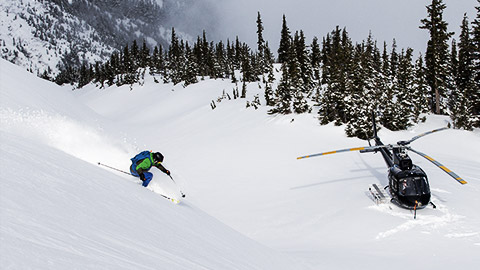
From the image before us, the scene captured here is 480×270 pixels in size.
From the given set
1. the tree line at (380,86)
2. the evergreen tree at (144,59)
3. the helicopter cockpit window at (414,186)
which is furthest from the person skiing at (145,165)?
the evergreen tree at (144,59)

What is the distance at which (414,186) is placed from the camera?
33.2ft

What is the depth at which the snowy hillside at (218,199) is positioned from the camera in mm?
3122

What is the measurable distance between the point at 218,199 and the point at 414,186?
8.50m

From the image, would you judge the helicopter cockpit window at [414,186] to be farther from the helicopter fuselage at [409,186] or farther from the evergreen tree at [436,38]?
the evergreen tree at [436,38]

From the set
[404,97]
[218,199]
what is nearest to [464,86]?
[404,97]

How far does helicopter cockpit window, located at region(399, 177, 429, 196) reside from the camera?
397 inches

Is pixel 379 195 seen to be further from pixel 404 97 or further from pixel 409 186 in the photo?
pixel 404 97

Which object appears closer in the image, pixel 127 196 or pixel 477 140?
pixel 127 196

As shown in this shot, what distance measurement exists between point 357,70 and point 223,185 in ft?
63.9

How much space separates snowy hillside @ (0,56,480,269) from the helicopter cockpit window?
108cm

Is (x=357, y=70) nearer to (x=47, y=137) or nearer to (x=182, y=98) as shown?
(x=47, y=137)

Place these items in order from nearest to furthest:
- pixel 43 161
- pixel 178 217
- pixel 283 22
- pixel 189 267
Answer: pixel 189 267
pixel 43 161
pixel 178 217
pixel 283 22

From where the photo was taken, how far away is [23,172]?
4.02 meters

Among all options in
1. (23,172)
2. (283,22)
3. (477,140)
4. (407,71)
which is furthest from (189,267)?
(283,22)
